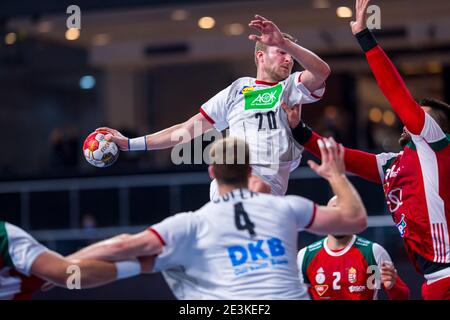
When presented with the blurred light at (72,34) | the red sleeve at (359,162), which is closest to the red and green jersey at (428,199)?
the red sleeve at (359,162)

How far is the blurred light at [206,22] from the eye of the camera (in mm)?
20920

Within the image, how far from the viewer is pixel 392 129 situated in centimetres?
2181

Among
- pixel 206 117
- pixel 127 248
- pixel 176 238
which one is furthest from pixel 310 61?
pixel 127 248

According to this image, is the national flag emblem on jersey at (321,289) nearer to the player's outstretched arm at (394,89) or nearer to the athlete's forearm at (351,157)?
the athlete's forearm at (351,157)

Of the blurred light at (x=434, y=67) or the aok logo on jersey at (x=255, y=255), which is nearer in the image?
the aok logo on jersey at (x=255, y=255)

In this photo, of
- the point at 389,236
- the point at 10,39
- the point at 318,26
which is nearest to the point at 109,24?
the point at 10,39

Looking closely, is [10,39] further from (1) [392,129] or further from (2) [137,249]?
(2) [137,249]

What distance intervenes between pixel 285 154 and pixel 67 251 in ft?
29.9

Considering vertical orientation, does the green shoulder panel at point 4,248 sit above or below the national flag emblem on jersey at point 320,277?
above

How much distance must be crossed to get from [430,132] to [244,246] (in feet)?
6.59

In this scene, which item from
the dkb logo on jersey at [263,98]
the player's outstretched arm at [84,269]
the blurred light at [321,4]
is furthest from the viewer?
the blurred light at [321,4]

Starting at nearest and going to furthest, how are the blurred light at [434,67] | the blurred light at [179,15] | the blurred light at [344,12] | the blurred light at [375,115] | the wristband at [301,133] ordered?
the wristband at [301,133] → the blurred light at [344,12] → the blurred light at [179,15] → the blurred light at [375,115] → the blurred light at [434,67]

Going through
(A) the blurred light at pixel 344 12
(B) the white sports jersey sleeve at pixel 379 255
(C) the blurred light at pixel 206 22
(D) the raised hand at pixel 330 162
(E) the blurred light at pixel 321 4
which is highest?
(C) the blurred light at pixel 206 22

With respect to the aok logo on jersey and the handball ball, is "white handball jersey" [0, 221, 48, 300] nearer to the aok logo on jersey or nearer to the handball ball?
the aok logo on jersey
